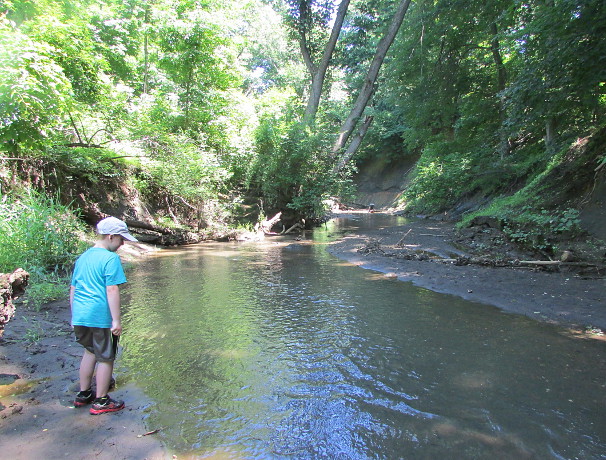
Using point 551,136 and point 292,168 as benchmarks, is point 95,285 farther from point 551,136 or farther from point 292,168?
point 551,136

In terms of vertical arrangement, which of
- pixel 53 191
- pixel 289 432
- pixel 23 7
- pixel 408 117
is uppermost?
pixel 23 7

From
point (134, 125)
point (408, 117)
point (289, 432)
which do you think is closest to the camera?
point (289, 432)

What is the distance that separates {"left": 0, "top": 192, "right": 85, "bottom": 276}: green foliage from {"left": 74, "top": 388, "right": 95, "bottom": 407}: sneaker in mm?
3695

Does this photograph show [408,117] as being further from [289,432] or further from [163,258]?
[289,432]

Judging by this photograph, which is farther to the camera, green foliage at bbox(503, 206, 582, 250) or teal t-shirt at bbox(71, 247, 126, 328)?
green foliage at bbox(503, 206, 582, 250)

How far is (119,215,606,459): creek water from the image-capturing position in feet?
8.71

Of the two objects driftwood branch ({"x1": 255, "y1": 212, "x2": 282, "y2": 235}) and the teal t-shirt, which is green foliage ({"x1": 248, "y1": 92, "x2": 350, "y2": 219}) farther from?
the teal t-shirt

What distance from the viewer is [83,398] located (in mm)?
2928

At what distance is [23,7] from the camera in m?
10.4

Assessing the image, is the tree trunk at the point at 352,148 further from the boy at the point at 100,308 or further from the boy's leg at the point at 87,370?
the boy's leg at the point at 87,370

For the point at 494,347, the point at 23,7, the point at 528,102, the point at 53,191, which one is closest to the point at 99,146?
the point at 53,191

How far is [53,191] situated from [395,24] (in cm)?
1481

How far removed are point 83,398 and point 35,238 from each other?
468cm

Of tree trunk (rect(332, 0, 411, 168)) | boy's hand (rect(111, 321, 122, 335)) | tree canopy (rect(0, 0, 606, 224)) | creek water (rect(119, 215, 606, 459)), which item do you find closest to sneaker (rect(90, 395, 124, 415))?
creek water (rect(119, 215, 606, 459))
